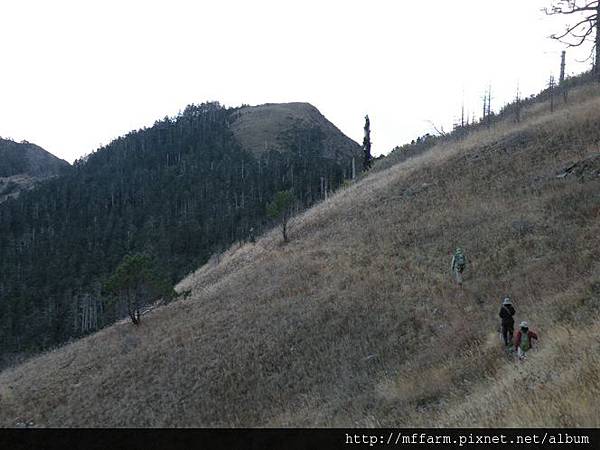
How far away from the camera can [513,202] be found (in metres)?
22.3

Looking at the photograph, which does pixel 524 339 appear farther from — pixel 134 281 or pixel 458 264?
pixel 134 281

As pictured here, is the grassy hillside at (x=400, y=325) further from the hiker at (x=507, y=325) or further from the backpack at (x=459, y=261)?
the backpack at (x=459, y=261)

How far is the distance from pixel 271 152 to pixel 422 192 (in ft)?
395

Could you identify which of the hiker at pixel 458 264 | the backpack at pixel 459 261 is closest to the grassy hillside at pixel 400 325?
the hiker at pixel 458 264

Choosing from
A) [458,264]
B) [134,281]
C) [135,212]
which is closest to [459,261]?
[458,264]

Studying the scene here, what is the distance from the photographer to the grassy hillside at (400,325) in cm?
883

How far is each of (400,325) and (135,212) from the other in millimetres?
119115

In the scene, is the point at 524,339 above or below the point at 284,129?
below

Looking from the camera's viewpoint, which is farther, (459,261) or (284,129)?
(284,129)

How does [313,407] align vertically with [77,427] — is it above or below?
above

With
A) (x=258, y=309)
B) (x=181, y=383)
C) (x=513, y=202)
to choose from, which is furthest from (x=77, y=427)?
(x=513, y=202)

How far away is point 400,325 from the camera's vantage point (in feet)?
51.6

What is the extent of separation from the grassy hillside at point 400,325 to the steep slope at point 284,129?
125 meters

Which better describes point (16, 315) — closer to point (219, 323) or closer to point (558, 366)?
point (219, 323)
